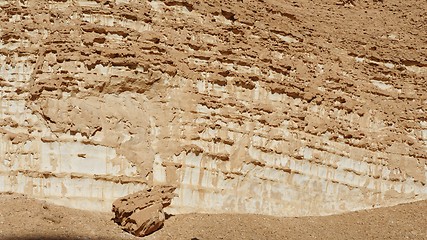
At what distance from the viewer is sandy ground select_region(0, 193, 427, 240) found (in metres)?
9.15

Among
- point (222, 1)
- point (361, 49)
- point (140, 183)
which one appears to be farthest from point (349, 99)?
point (140, 183)

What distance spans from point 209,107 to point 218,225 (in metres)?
2.24

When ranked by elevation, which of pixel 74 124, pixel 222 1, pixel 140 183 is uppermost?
pixel 222 1

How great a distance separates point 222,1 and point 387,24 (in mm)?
4775

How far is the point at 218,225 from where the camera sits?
1040 cm

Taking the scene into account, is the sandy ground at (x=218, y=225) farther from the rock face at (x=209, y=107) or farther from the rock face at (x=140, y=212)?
the rock face at (x=209, y=107)

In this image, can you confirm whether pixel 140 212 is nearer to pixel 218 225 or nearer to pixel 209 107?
pixel 218 225

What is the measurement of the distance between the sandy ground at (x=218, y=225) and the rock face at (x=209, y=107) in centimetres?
31

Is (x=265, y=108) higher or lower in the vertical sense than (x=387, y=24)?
lower

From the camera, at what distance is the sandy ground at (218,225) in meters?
9.15

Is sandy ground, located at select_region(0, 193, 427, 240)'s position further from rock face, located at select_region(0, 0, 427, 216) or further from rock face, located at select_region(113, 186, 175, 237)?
rock face, located at select_region(0, 0, 427, 216)

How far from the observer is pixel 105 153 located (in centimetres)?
1024

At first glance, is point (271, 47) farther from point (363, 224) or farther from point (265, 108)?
point (363, 224)

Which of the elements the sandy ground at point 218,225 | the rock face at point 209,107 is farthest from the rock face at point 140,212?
the rock face at point 209,107
